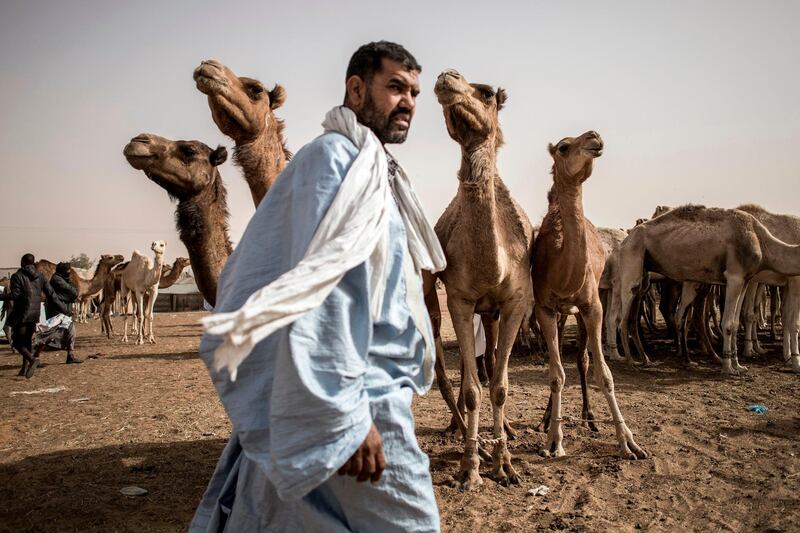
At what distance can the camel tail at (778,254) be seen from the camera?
409 inches

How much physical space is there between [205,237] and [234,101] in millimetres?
1055

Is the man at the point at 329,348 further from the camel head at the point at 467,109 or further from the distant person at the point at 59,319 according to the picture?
the distant person at the point at 59,319

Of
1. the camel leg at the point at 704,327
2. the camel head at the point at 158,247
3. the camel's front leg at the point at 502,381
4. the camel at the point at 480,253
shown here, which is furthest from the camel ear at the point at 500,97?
the camel head at the point at 158,247

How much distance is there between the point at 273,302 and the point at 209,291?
2.77 meters

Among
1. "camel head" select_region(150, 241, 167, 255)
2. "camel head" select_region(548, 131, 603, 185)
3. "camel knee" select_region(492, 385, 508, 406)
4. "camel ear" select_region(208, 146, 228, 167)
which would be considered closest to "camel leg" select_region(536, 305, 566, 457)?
"camel knee" select_region(492, 385, 508, 406)

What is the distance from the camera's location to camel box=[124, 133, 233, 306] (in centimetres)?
415

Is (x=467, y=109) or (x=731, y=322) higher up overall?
(x=467, y=109)

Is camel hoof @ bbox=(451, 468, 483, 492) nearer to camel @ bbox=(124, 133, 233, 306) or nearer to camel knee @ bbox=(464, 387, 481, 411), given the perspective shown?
camel knee @ bbox=(464, 387, 481, 411)

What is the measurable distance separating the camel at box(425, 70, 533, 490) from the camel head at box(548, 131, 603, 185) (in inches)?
22.5

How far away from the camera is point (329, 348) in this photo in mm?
1800

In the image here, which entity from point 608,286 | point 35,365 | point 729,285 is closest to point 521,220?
point 729,285

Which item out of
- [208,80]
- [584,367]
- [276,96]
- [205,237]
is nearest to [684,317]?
[584,367]

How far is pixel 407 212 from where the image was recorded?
248 cm

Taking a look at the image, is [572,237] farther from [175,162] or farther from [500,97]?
[175,162]
